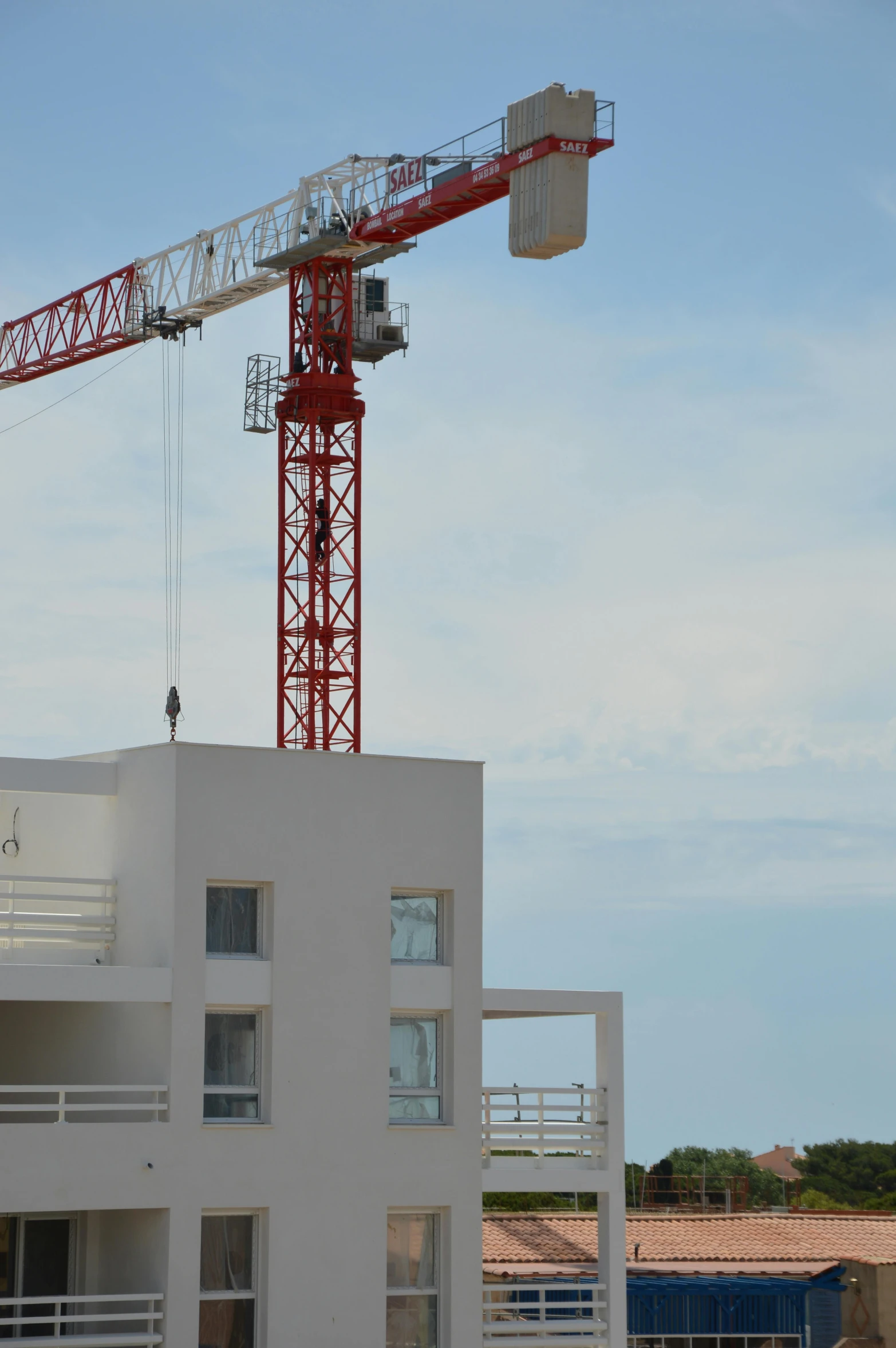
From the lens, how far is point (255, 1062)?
24.3 meters

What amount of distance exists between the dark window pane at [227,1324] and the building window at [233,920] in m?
3.22

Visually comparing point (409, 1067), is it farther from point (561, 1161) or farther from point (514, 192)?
point (514, 192)

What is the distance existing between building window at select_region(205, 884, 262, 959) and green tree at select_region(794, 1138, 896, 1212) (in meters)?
67.5

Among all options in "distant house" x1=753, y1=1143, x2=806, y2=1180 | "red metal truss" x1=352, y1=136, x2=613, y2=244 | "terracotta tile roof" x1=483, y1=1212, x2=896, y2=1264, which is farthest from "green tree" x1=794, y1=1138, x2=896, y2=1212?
"red metal truss" x1=352, y1=136, x2=613, y2=244

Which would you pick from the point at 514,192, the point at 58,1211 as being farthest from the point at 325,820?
the point at 514,192

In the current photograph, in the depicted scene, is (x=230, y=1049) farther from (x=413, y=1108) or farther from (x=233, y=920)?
(x=413, y=1108)

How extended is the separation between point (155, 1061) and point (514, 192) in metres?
23.6

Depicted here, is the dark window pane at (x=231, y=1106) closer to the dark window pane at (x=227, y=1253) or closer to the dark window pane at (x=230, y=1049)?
the dark window pane at (x=230, y=1049)

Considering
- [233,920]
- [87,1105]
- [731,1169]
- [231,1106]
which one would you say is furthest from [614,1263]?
[731,1169]

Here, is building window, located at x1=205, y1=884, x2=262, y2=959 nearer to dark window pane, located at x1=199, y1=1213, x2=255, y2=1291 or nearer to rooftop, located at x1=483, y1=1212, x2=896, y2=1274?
dark window pane, located at x1=199, y1=1213, x2=255, y2=1291

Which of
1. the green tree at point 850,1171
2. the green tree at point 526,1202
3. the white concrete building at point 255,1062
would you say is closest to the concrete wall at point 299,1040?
the white concrete building at point 255,1062

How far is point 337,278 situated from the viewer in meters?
50.8

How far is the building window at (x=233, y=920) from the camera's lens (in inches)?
957

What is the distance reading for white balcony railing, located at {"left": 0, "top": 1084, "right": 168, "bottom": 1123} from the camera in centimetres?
2298
